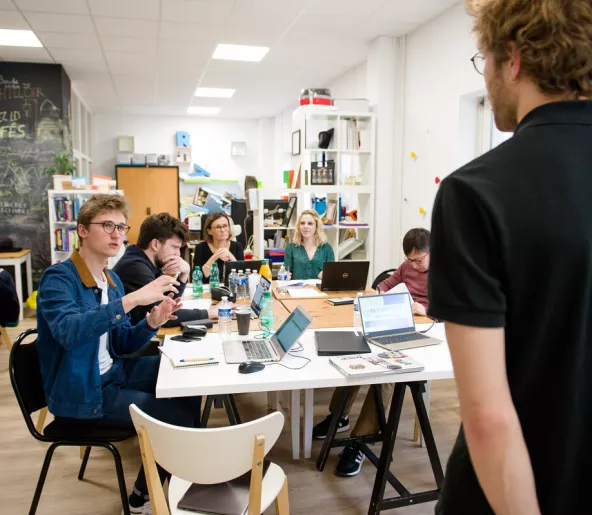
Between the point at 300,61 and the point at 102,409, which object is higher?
the point at 300,61

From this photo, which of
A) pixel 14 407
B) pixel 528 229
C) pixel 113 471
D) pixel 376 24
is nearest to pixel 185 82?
pixel 376 24

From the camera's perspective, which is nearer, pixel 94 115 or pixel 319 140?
pixel 319 140

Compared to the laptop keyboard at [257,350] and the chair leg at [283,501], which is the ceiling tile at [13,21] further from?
the chair leg at [283,501]

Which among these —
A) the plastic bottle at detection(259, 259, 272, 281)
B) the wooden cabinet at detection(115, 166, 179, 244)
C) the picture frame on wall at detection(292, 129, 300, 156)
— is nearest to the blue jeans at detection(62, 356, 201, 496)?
the plastic bottle at detection(259, 259, 272, 281)

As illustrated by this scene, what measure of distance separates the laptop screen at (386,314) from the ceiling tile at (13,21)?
4.45 meters

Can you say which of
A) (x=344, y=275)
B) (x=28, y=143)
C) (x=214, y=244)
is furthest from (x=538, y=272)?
(x=28, y=143)

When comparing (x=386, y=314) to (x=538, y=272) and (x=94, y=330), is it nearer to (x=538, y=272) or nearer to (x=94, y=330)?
(x=94, y=330)

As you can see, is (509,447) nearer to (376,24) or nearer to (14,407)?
(14,407)

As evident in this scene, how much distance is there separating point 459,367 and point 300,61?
6492 mm

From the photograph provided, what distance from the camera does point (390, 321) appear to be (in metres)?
2.59

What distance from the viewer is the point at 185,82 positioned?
762 centimetres

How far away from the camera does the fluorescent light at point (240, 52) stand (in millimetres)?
5969

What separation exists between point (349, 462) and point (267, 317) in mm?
872

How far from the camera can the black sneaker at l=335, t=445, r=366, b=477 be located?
8.72ft
